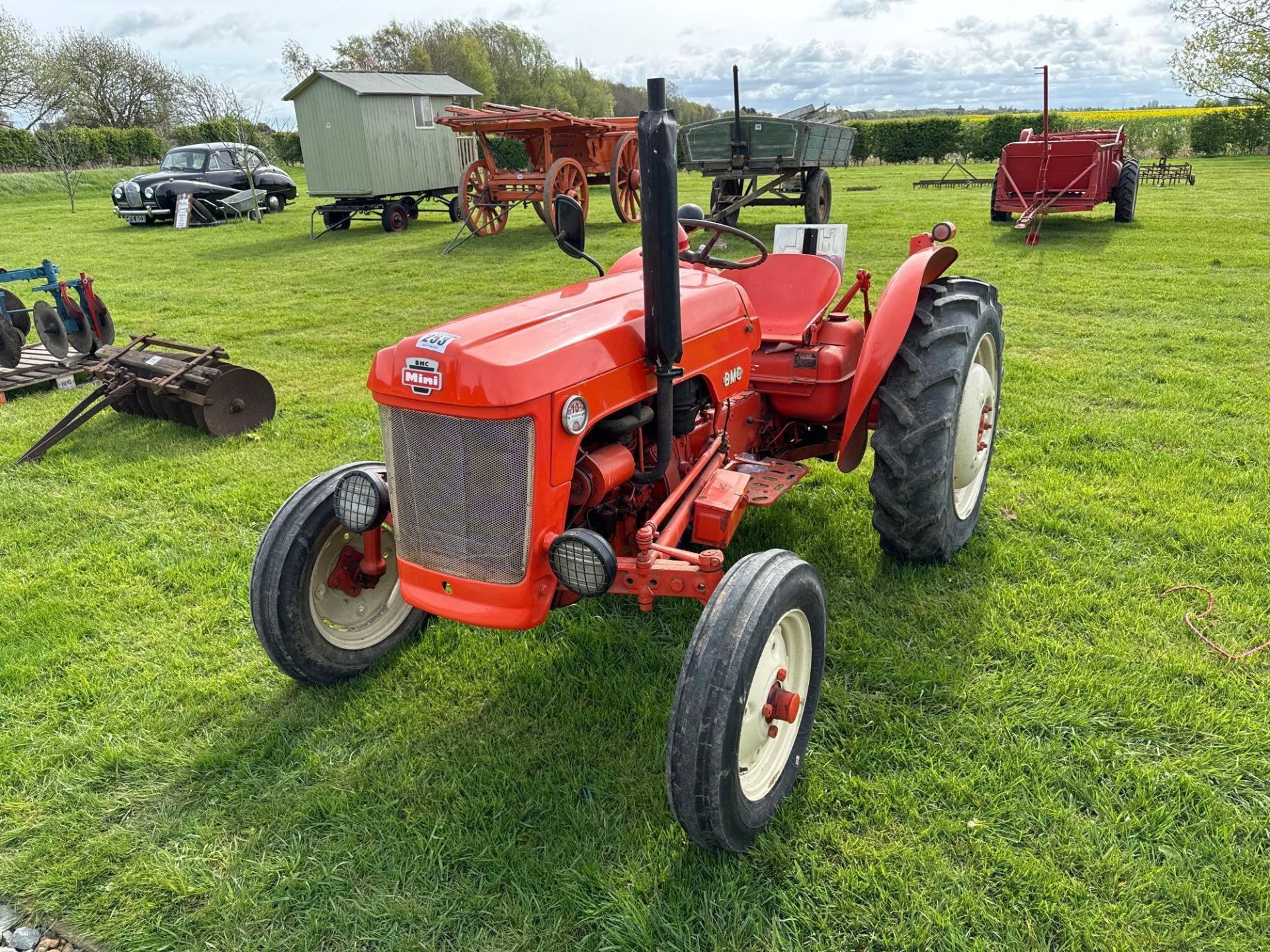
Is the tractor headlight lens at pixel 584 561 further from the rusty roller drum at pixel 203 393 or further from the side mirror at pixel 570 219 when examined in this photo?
the rusty roller drum at pixel 203 393

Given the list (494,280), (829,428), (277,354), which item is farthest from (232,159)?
(829,428)

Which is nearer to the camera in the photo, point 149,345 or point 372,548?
point 372,548

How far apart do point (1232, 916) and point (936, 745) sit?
2.59 feet

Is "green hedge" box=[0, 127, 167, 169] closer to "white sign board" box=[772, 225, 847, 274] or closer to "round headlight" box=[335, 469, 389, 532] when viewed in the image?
"white sign board" box=[772, 225, 847, 274]

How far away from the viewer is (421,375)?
7.34 feet

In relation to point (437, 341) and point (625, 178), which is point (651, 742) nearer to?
point (437, 341)

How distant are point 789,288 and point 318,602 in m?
2.34

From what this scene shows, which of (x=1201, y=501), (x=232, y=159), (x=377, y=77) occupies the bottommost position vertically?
(x=1201, y=501)

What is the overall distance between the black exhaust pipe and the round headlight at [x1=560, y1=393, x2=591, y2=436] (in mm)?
253

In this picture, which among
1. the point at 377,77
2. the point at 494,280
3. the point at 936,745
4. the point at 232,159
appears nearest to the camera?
the point at 936,745

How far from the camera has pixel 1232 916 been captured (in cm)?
203

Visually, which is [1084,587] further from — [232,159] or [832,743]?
[232,159]

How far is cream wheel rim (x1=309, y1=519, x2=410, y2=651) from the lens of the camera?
2.84 metres

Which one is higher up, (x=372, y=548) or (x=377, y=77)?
(x=377, y=77)
